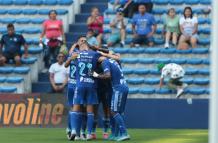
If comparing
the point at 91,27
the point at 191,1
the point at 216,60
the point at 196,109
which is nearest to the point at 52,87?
the point at 91,27

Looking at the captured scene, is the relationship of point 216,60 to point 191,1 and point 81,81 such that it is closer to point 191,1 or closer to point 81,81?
point 81,81

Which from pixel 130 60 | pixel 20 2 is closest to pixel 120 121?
pixel 130 60

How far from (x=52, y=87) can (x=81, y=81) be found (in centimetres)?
587

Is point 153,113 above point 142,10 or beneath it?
beneath

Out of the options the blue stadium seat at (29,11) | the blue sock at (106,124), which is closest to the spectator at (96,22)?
the blue stadium seat at (29,11)

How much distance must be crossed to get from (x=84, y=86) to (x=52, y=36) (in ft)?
24.8

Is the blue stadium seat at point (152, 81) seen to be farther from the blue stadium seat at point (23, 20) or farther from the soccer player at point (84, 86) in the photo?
the soccer player at point (84, 86)

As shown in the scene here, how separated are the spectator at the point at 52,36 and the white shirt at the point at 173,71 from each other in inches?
127

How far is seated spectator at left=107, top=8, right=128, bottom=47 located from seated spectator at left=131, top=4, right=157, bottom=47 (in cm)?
31

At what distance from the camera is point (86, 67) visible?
13.9 metres

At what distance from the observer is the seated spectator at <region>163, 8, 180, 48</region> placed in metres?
20.8

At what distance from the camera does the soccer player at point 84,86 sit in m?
13.8

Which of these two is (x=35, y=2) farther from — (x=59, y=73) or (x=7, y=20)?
(x=59, y=73)

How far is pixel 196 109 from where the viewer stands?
1866 centimetres
